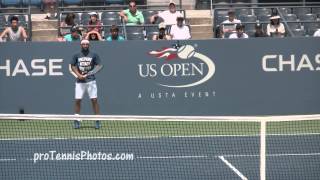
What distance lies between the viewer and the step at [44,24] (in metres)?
20.7

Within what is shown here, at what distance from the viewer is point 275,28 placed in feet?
61.9

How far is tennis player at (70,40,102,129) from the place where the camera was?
52.9 ft

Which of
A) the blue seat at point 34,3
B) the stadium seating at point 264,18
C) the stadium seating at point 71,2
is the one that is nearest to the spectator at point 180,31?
the stadium seating at point 264,18

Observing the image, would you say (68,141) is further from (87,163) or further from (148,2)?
(148,2)

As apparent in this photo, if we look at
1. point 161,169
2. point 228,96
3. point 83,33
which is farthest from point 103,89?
point 161,169

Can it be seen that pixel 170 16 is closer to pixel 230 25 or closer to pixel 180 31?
pixel 180 31

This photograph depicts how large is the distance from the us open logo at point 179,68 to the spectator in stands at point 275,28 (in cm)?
181

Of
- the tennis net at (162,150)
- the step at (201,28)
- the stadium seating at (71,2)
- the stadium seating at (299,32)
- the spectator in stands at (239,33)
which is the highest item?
the stadium seating at (71,2)

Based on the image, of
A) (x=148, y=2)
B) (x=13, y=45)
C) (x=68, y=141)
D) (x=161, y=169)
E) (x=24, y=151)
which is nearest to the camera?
(x=161, y=169)

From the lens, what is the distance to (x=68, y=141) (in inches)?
540

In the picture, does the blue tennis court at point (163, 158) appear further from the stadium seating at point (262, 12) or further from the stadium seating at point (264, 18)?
the stadium seating at point (262, 12)

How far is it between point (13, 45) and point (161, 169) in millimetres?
7217

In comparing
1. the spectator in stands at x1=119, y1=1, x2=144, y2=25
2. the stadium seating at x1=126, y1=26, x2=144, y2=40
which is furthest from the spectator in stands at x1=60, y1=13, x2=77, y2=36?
the stadium seating at x1=126, y1=26, x2=144, y2=40

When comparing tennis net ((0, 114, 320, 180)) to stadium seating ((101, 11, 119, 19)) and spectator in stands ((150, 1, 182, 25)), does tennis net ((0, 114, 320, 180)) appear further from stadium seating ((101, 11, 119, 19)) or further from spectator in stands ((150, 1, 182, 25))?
stadium seating ((101, 11, 119, 19))
